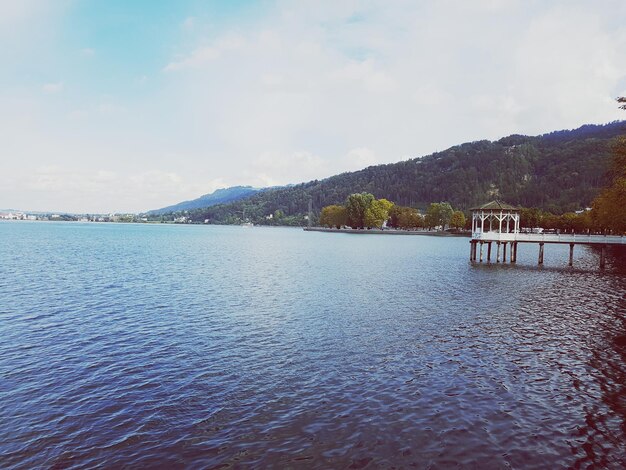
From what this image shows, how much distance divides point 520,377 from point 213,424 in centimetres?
1228

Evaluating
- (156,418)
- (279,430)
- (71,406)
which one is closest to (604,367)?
(279,430)

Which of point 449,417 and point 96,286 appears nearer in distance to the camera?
point 449,417

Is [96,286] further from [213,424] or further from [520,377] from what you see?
[520,377]

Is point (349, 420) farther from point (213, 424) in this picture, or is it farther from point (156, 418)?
point (156, 418)

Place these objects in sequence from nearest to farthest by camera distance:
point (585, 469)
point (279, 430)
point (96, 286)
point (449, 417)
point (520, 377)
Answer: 1. point (585, 469)
2. point (279, 430)
3. point (449, 417)
4. point (520, 377)
5. point (96, 286)

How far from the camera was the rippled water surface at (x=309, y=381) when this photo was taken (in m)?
11.8

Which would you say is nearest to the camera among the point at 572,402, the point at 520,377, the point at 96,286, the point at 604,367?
the point at 572,402

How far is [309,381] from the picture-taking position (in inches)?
659

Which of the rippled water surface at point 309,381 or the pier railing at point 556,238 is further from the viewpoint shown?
the pier railing at point 556,238

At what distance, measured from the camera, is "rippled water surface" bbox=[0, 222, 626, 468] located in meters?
11.8

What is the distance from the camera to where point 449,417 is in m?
13.9

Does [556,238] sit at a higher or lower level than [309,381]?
higher

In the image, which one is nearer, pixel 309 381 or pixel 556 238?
pixel 309 381

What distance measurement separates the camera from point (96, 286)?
1554 inches
